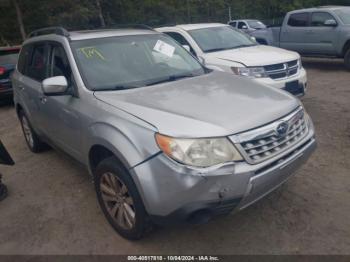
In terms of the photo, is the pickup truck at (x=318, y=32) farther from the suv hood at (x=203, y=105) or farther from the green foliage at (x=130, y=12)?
the green foliage at (x=130, y=12)

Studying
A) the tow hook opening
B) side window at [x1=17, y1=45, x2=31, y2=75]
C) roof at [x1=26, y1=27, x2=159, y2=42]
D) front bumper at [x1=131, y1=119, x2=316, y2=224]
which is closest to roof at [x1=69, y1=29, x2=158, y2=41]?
roof at [x1=26, y1=27, x2=159, y2=42]

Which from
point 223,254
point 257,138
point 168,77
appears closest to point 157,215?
point 223,254

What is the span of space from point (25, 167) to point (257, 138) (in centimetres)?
367

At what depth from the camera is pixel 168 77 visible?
3.47m

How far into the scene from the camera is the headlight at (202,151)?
233 cm

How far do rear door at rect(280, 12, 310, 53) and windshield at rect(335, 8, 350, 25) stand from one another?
2.95 feet

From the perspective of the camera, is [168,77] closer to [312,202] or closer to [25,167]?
[312,202]

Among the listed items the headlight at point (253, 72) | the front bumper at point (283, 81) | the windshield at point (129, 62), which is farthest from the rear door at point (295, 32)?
the windshield at point (129, 62)

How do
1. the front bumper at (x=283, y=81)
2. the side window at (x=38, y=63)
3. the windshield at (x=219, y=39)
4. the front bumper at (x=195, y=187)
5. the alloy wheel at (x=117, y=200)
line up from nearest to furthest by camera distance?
the front bumper at (x=195, y=187)
the alloy wheel at (x=117, y=200)
the side window at (x=38, y=63)
the front bumper at (x=283, y=81)
the windshield at (x=219, y=39)

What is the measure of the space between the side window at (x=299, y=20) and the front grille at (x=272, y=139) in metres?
8.58

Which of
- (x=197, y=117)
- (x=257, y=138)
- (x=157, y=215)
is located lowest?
(x=157, y=215)

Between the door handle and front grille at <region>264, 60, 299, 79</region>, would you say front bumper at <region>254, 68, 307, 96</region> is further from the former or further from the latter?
the door handle

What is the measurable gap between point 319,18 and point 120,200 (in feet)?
30.5

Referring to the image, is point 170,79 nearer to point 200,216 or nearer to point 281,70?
→ point 200,216
